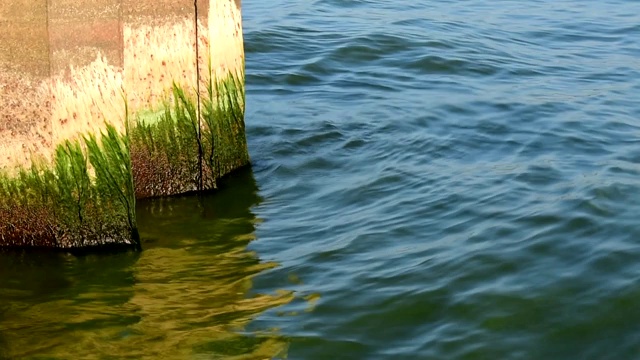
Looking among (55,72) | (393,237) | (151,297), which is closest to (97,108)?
(55,72)

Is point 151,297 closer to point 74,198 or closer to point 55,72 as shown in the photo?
point 74,198

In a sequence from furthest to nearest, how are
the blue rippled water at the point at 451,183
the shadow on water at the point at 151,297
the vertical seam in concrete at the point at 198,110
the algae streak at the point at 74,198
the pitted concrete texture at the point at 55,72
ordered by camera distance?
the vertical seam in concrete at the point at 198,110, the algae streak at the point at 74,198, the pitted concrete texture at the point at 55,72, the blue rippled water at the point at 451,183, the shadow on water at the point at 151,297

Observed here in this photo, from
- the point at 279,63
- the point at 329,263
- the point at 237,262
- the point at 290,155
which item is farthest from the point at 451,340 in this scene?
the point at 279,63

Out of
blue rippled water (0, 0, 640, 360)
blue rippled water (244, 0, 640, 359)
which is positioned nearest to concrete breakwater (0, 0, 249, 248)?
blue rippled water (0, 0, 640, 360)

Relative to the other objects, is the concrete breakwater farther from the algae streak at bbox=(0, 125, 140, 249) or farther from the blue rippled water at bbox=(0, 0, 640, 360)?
the blue rippled water at bbox=(0, 0, 640, 360)

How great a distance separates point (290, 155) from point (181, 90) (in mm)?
1687

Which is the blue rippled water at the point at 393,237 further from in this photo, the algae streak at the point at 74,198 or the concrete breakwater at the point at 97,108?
the concrete breakwater at the point at 97,108

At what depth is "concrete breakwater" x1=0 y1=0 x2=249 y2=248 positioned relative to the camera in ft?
21.6

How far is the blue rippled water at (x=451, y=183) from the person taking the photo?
237 inches

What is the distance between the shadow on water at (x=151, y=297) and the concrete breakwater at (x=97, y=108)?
0.26 m

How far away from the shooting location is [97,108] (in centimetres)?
689

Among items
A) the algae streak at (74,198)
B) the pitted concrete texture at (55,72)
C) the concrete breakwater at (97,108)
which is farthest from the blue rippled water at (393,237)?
the pitted concrete texture at (55,72)

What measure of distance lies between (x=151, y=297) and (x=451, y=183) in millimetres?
2863

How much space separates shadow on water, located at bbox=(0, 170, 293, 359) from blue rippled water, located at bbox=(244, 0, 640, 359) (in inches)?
7.5
